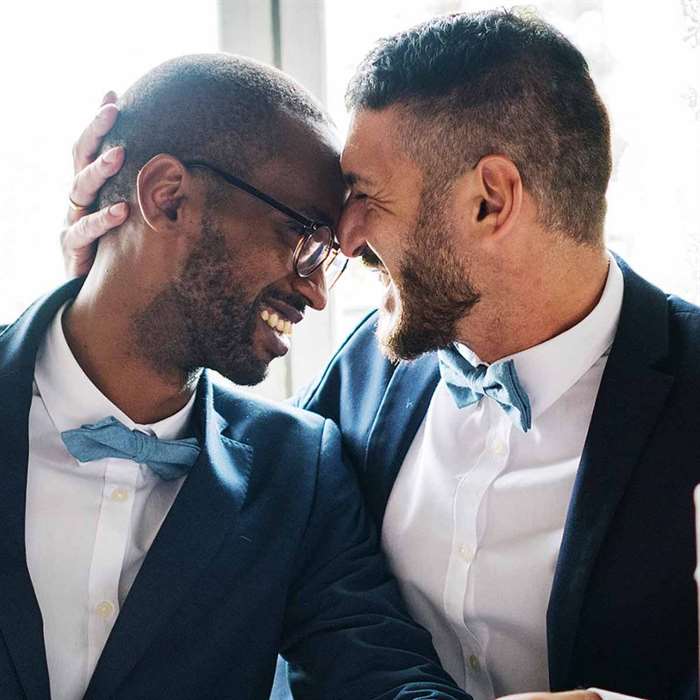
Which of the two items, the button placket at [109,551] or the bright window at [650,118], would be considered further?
the bright window at [650,118]

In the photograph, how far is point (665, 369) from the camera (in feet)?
5.38

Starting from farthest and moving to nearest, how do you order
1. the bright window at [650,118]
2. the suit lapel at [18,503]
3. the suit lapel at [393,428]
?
the bright window at [650,118]
the suit lapel at [393,428]
the suit lapel at [18,503]

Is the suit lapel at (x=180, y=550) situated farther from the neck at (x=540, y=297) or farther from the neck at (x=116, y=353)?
the neck at (x=540, y=297)

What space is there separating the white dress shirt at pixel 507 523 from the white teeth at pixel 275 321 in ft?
1.17

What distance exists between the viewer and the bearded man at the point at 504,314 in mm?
1657

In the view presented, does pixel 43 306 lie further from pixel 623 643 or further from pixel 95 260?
pixel 623 643

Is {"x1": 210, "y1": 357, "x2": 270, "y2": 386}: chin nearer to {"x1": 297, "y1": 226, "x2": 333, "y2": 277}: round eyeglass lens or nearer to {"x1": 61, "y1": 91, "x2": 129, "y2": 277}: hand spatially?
{"x1": 297, "y1": 226, "x2": 333, "y2": 277}: round eyeglass lens

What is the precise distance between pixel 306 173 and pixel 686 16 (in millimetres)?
865

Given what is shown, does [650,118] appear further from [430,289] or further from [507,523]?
[507,523]

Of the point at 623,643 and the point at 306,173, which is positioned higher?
the point at 306,173

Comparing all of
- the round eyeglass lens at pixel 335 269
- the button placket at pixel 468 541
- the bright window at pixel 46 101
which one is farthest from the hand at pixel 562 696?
the bright window at pixel 46 101

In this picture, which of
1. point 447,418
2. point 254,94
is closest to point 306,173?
point 254,94

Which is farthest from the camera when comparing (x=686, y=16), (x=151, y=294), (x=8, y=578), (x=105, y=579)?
(x=686, y=16)

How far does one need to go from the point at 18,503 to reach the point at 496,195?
0.88 metres
